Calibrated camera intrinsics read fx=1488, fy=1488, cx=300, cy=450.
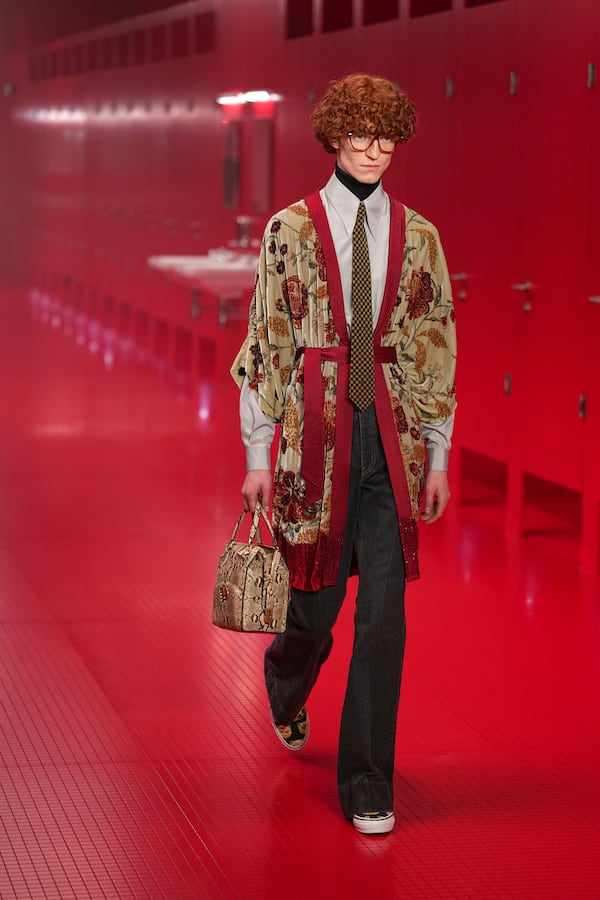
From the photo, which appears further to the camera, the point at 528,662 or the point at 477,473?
the point at 477,473

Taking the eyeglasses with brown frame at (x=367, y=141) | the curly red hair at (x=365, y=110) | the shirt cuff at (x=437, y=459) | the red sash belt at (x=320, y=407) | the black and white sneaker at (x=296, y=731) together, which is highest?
the curly red hair at (x=365, y=110)

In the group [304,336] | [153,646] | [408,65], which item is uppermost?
[408,65]

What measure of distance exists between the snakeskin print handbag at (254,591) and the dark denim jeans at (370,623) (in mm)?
139

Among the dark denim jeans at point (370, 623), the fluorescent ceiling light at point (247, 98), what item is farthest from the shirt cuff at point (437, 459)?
the fluorescent ceiling light at point (247, 98)

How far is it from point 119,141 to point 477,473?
820cm

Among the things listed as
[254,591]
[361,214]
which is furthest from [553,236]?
[254,591]

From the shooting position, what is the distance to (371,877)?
8.33ft

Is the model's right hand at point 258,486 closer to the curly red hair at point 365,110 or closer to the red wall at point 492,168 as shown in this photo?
the curly red hair at point 365,110

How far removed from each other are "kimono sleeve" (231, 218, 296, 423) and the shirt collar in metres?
0.11

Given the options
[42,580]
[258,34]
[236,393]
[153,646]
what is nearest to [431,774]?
[153,646]

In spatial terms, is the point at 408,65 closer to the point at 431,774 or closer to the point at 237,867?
the point at 431,774

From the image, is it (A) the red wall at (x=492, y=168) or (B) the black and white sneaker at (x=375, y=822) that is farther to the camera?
(A) the red wall at (x=492, y=168)

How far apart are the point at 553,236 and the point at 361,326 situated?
8.34ft

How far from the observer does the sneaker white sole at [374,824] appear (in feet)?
8.88
